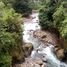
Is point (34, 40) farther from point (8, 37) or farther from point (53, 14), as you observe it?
point (8, 37)

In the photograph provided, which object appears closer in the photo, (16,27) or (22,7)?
(16,27)

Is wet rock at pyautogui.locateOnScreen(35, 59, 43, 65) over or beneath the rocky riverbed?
beneath

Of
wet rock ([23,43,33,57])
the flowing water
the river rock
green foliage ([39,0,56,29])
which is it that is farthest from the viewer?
green foliage ([39,0,56,29])

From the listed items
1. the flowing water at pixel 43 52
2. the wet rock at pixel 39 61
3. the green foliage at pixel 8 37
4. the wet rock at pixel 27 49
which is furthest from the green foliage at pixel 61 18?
the green foliage at pixel 8 37

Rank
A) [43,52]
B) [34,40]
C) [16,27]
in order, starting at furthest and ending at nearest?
1. [34,40]
2. [43,52]
3. [16,27]

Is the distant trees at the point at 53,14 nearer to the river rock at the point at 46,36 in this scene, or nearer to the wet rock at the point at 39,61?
the river rock at the point at 46,36

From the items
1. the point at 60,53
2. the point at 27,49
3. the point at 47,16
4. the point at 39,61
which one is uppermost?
the point at 47,16

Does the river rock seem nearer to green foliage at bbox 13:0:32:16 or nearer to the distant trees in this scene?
the distant trees

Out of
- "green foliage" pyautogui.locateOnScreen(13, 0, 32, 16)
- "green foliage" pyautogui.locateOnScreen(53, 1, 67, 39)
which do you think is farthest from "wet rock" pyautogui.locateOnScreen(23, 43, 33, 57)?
"green foliage" pyautogui.locateOnScreen(13, 0, 32, 16)

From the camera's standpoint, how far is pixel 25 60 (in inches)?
594

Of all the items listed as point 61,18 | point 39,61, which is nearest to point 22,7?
point 61,18

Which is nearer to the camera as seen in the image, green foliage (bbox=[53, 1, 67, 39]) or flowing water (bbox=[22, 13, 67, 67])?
flowing water (bbox=[22, 13, 67, 67])

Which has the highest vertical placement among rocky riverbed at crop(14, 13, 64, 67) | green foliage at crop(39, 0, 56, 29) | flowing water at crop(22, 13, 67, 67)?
green foliage at crop(39, 0, 56, 29)

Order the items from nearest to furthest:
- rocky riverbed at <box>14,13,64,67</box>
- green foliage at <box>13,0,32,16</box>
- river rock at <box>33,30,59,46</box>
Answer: rocky riverbed at <box>14,13,64,67</box> < river rock at <box>33,30,59,46</box> < green foliage at <box>13,0,32,16</box>
